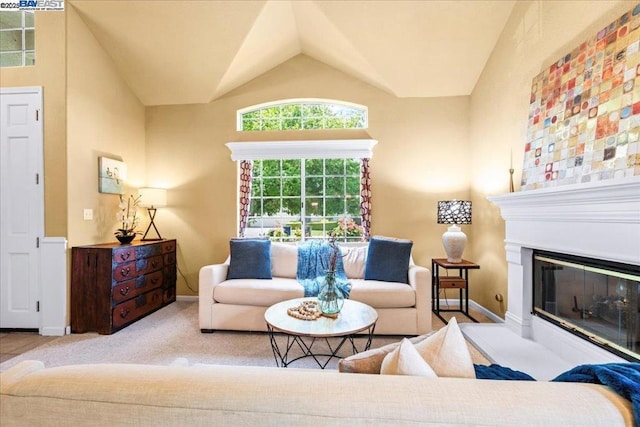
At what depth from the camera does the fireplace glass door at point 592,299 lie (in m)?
1.82


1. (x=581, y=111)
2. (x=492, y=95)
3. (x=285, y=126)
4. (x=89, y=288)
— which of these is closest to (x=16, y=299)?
(x=89, y=288)

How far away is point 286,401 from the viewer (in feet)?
2.11

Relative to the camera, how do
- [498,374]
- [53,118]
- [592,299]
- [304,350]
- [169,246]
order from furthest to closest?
[169,246], [53,118], [304,350], [592,299], [498,374]

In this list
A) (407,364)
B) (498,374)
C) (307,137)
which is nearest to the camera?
(407,364)

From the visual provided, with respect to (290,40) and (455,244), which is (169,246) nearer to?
(290,40)

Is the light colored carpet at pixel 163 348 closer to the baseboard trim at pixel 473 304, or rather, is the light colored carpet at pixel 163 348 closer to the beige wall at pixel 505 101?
the baseboard trim at pixel 473 304

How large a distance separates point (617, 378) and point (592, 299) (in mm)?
1926

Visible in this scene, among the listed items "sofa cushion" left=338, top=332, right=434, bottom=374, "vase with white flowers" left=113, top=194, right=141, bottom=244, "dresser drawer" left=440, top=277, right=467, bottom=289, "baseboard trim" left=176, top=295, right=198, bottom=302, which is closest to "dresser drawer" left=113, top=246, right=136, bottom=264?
"vase with white flowers" left=113, top=194, right=141, bottom=244

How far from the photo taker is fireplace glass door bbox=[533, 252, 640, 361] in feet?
5.98

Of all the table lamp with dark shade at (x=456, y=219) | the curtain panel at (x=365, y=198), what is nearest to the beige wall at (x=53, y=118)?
the curtain panel at (x=365, y=198)

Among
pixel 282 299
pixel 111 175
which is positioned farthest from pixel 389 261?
pixel 111 175

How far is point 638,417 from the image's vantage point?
0.60m

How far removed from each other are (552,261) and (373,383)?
252cm

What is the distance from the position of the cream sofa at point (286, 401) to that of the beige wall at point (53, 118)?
303cm
